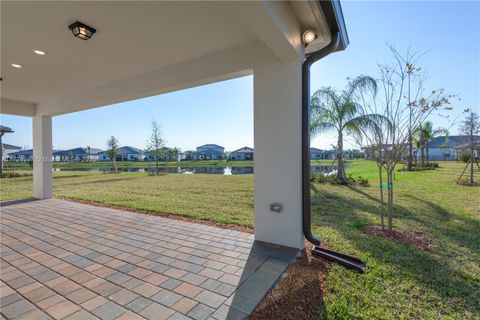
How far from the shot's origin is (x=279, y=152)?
3176 millimetres

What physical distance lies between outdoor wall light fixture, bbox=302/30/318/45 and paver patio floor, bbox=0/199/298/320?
2.82 meters

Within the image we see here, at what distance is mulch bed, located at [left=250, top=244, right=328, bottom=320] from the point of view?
6.10ft

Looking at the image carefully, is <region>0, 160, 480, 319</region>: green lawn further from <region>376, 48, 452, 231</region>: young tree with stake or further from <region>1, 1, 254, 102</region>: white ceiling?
<region>1, 1, 254, 102</region>: white ceiling

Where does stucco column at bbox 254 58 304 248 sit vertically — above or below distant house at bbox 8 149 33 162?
below

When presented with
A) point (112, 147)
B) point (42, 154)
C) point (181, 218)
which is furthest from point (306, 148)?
point (112, 147)

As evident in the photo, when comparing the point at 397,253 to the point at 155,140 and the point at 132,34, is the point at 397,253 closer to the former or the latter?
the point at 132,34

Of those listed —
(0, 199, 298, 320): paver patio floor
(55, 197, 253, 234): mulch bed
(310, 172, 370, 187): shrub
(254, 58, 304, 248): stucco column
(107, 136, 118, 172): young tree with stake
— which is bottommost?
(0, 199, 298, 320): paver patio floor

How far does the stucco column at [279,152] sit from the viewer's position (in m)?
3.05

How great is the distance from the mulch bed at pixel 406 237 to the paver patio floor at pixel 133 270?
1680 mm

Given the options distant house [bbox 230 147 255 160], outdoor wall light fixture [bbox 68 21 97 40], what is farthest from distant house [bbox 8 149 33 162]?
outdoor wall light fixture [bbox 68 21 97 40]

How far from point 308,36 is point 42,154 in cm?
793

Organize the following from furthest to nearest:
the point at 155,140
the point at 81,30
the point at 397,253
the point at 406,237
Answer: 1. the point at 155,140
2. the point at 406,237
3. the point at 397,253
4. the point at 81,30

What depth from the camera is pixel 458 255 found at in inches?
114

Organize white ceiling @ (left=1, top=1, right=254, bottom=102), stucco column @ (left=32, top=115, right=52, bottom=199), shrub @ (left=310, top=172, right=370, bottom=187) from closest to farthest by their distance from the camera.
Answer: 1. white ceiling @ (left=1, top=1, right=254, bottom=102)
2. stucco column @ (left=32, top=115, right=52, bottom=199)
3. shrub @ (left=310, top=172, right=370, bottom=187)
